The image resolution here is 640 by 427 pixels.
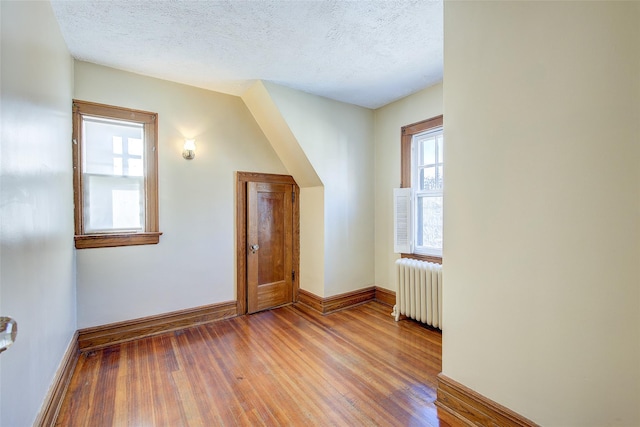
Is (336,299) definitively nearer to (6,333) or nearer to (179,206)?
(179,206)

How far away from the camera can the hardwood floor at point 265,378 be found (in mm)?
1861

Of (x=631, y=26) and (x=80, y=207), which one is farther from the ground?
(x=631, y=26)

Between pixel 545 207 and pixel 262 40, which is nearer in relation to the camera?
pixel 545 207

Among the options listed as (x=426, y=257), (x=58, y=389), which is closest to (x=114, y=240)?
(x=58, y=389)

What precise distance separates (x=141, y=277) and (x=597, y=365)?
367cm

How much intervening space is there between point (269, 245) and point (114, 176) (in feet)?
6.39

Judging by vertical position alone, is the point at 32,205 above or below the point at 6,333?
above

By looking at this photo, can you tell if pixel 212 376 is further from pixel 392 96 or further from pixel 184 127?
pixel 392 96

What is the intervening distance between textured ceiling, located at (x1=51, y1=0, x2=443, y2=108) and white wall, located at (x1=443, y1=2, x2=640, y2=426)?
2.06 feet

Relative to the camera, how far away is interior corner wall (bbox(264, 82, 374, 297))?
11.3 ft

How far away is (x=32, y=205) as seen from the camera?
1.52 meters

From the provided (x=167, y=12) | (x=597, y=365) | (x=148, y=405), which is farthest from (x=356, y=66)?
(x=148, y=405)


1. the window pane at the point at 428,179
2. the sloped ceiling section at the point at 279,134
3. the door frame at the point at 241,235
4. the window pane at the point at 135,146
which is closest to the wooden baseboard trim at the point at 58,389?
the door frame at the point at 241,235

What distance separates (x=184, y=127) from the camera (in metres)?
3.23
